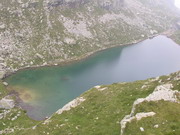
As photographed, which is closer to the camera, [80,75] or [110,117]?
[110,117]

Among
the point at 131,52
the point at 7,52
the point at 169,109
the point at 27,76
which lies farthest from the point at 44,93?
Result: the point at 131,52

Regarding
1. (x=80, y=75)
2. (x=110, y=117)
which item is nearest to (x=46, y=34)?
(x=80, y=75)

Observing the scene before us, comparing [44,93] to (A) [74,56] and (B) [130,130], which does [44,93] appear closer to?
(A) [74,56]

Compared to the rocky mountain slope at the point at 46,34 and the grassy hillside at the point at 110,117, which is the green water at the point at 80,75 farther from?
the grassy hillside at the point at 110,117

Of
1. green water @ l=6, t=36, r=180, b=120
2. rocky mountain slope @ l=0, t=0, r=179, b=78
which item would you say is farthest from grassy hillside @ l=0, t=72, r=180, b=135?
rocky mountain slope @ l=0, t=0, r=179, b=78

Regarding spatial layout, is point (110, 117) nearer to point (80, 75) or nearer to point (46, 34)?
point (80, 75)

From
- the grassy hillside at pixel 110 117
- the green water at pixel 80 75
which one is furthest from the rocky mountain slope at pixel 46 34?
the grassy hillside at pixel 110 117
